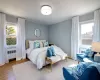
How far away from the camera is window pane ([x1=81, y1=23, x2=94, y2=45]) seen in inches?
132

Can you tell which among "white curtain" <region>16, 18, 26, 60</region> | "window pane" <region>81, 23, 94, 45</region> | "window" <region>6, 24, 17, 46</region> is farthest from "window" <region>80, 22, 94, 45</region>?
"window" <region>6, 24, 17, 46</region>

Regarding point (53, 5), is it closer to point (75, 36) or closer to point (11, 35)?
point (75, 36)

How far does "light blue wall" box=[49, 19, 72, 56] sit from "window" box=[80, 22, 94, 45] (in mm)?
739

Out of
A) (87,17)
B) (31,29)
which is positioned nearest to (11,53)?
(31,29)

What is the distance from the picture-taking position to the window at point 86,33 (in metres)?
3.35

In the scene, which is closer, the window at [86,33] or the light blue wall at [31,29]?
the window at [86,33]

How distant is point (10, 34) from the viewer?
3.78m

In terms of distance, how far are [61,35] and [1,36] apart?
134 inches

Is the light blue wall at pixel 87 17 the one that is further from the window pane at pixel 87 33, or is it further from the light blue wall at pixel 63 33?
the window pane at pixel 87 33

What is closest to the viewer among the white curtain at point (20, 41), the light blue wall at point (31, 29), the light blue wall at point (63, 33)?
the white curtain at point (20, 41)

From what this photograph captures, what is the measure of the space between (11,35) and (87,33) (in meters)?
4.02

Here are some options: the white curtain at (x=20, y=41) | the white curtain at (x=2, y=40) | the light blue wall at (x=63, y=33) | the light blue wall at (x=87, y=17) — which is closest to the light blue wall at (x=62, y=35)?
the light blue wall at (x=63, y=33)

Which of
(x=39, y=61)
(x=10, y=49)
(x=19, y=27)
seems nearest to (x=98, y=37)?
(x=39, y=61)

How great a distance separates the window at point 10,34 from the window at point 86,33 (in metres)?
3.73
